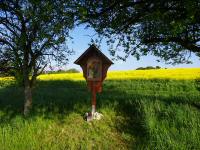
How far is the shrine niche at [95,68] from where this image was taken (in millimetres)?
14667

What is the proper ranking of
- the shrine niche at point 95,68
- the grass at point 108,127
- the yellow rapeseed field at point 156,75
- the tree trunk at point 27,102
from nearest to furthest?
the grass at point 108,127 < the shrine niche at point 95,68 < the tree trunk at point 27,102 < the yellow rapeseed field at point 156,75

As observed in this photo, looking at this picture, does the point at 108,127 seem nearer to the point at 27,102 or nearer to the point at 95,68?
the point at 95,68

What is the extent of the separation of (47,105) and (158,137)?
19.4ft

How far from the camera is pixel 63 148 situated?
1302 cm

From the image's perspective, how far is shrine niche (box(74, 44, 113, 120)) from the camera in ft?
48.1

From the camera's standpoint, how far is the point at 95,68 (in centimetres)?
1484

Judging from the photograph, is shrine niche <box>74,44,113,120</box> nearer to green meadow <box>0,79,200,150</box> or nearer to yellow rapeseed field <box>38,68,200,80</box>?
green meadow <box>0,79,200,150</box>

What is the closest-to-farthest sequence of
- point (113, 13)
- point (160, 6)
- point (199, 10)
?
point (199, 10) → point (160, 6) → point (113, 13)

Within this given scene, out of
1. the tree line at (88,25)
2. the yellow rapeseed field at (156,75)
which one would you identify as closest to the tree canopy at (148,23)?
the tree line at (88,25)

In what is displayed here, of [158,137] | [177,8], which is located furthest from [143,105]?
[177,8]

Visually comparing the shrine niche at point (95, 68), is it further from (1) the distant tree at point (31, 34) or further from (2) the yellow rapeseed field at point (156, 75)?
(2) the yellow rapeseed field at point (156, 75)

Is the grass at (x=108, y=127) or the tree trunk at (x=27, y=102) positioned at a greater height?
the tree trunk at (x=27, y=102)

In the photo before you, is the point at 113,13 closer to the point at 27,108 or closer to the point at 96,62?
the point at 96,62

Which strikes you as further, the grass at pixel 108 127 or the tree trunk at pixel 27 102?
the tree trunk at pixel 27 102
